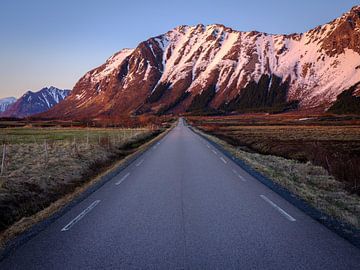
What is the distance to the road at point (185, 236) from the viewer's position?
4902 millimetres

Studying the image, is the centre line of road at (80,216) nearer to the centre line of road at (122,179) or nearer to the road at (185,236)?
the road at (185,236)

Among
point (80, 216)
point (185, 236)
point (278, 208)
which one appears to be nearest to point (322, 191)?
point (278, 208)

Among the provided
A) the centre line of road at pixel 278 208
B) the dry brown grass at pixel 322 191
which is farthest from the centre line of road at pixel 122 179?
the dry brown grass at pixel 322 191

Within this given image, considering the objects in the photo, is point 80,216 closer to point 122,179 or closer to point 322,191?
point 122,179

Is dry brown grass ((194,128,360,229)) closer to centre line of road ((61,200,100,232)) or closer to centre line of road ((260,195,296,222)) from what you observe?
centre line of road ((260,195,296,222))

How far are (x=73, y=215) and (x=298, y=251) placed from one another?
4.80m

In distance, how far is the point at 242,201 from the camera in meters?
8.57

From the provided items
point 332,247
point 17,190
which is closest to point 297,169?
point 332,247

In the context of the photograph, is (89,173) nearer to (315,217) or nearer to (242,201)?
(242,201)

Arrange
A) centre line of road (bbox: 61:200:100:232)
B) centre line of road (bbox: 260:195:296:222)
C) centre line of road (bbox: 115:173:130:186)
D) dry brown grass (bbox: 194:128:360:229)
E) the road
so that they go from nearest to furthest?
the road, centre line of road (bbox: 61:200:100:232), centre line of road (bbox: 260:195:296:222), dry brown grass (bbox: 194:128:360:229), centre line of road (bbox: 115:173:130:186)

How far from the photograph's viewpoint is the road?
16.1ft

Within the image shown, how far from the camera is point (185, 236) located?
5.94 meters

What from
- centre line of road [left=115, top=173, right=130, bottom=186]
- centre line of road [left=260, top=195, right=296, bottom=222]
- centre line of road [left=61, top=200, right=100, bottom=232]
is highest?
centre line of road [left=260, top=195, right=296, bottom=222]

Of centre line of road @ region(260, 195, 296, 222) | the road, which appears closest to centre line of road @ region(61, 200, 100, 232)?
the road
